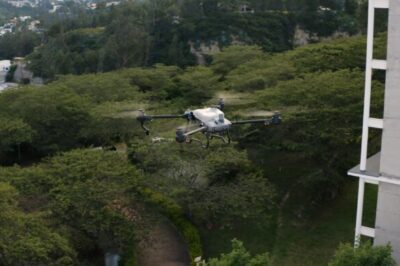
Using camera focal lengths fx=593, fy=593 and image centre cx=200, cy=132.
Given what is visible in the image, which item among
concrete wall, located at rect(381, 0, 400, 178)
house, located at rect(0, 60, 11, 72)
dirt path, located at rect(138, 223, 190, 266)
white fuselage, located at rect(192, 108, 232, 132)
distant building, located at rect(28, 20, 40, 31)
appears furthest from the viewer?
distant building, located at rect(28, 20, 40, 31)

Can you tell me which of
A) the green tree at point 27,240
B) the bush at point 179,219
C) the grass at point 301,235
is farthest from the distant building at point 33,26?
the green tree at point 27,240

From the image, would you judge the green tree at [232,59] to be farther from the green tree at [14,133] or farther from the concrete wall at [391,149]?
the concrete wall at [391,149]

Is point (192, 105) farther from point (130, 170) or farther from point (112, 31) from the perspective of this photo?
point (112, 31)

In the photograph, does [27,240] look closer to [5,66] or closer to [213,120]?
[213,120]

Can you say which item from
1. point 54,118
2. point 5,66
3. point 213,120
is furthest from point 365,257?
point 5,66

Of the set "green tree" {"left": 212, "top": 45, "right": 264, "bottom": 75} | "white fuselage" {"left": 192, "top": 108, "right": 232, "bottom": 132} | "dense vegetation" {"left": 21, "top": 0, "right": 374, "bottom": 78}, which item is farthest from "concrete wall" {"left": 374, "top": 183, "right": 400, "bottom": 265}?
"dense vegetation" {"left": 21, "top": 0, "right": 374, "bottom": 78}

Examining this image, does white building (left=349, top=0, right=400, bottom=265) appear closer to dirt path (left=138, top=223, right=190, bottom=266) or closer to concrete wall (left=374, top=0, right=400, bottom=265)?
concrete wall (left=374, top=0, right=400, bottom=265)

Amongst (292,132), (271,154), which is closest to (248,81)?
(271,154)
